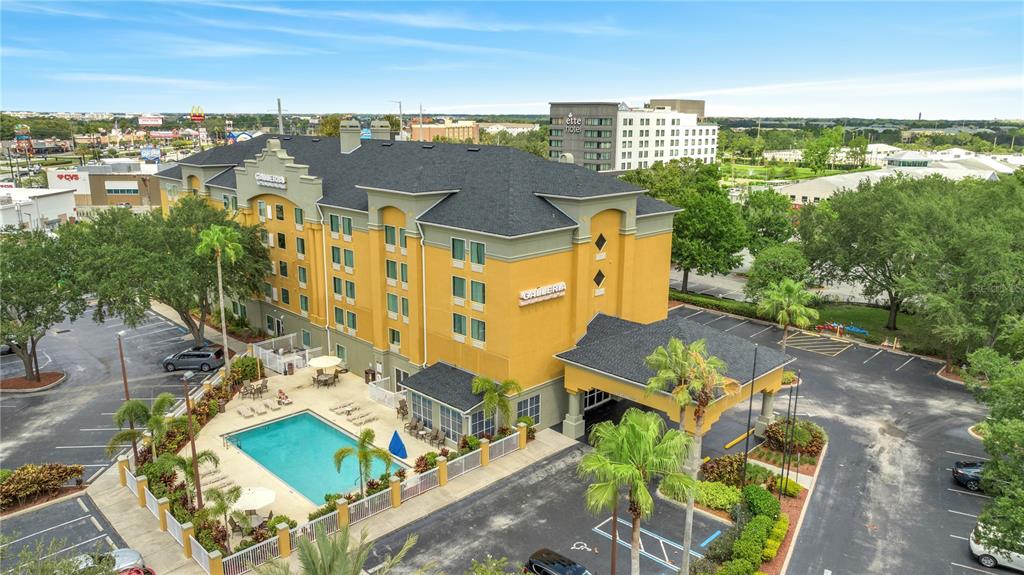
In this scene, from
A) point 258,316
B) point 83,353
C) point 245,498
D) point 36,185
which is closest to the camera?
point 245,498

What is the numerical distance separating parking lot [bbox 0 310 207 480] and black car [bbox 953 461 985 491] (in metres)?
46.8

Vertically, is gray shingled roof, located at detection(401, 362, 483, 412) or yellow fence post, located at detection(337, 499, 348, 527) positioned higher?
gray shingled roof, located at detection(401, 362, 483, 412)

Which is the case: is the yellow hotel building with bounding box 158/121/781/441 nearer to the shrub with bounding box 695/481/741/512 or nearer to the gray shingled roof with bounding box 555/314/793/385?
the gray shingled roof with bounding box 555/314/793/385

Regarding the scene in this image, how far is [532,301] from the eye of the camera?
37.5 m

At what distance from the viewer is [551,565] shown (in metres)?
26.2

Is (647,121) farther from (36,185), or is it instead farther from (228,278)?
(36,185)

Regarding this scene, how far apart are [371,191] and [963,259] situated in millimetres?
43772

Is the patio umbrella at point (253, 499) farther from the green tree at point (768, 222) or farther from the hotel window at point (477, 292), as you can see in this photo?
the green tree at point (768, 222)

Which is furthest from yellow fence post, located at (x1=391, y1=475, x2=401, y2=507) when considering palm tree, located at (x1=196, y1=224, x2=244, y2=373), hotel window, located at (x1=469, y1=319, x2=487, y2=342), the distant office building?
the distant office building

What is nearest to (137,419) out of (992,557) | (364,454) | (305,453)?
(305,453)

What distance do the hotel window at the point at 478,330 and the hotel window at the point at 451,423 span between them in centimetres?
457

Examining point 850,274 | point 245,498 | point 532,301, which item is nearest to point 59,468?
point 245,498

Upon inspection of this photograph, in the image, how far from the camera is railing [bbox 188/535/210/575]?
2681 cm

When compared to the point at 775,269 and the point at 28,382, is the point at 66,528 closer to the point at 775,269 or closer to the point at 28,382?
the point at 28,382
